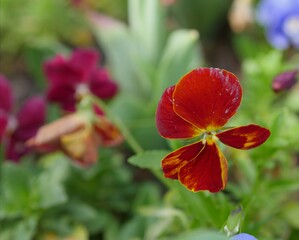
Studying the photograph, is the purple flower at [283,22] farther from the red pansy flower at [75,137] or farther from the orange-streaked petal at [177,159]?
the orange-streaked petal at [177,159]

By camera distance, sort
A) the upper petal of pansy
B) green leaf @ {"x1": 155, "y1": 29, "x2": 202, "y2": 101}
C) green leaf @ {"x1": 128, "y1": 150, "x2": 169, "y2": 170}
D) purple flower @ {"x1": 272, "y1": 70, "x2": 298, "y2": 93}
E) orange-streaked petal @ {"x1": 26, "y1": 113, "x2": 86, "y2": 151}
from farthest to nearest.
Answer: green leaf @ {"x1": 155, "y1": 29, "x2": 202, "y2": 101}
orange-streaked petal @ {"x1": 26, "y1": 113, "x2": 86, "y2": 151}
purple flower @ {"x1": 272, "y1": 70, "x2": 298, "y2": 93}
green leaf @ {"x1": 128, "y1": 150, "x2": 169, "y2": 170}
the upper petal of pansy

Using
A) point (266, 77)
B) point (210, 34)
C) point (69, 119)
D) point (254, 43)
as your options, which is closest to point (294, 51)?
point (254, 43)

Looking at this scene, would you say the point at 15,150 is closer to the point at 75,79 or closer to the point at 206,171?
the point at 75,79

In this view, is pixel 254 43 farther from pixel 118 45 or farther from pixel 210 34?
pixel 118 45

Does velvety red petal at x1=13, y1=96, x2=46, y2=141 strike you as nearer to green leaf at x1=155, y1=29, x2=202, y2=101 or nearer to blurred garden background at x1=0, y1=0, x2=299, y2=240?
blurred garden background at x1=0, y1=0, x2=299, y2=240

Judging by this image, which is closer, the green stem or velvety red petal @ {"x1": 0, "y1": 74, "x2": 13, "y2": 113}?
the green stem

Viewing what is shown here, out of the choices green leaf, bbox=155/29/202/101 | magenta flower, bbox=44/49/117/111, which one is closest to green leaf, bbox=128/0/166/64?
green leaf, bbox=155/29/202/101
